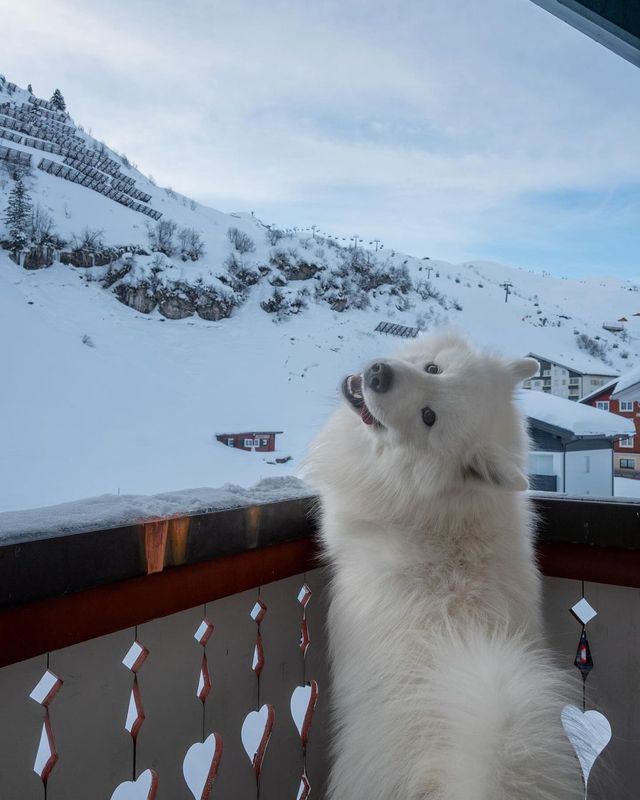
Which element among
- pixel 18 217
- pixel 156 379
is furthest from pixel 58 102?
pixel 156 379

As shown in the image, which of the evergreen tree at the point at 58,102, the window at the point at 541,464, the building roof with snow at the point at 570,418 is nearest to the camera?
the window at the point at 541,464

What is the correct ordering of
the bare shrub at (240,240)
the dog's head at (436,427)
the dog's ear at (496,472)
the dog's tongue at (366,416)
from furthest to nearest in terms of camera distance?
1. the bare shrub at (240,240)
2. the dog's tongue at (366,416)
3. the dog's head at (436,427)
4. the dog's ear at (496,472)

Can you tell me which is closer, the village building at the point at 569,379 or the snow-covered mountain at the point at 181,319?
the snow-covered mountain at the point at 181,319

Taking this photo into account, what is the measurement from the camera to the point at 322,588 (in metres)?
1.63

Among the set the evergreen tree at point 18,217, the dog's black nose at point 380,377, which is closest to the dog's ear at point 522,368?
the dog's black nose at point 380,377

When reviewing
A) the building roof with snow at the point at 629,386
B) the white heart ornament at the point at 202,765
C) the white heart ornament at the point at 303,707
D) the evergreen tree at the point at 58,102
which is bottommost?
the white heart ornament at the point at 303,707

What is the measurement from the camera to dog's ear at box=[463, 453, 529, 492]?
3.95ft

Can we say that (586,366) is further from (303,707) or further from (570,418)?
(303,707)

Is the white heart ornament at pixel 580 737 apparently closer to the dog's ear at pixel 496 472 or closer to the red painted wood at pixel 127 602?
the dog's ear at pixel 496 472

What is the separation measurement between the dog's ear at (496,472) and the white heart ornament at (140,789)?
0.87 metres

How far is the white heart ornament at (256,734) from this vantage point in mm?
1212

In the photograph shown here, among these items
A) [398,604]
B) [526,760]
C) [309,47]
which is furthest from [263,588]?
[309,47]

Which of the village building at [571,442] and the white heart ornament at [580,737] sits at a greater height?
the village building at [571,442]

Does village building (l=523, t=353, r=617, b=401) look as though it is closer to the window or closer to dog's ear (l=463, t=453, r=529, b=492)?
the window
